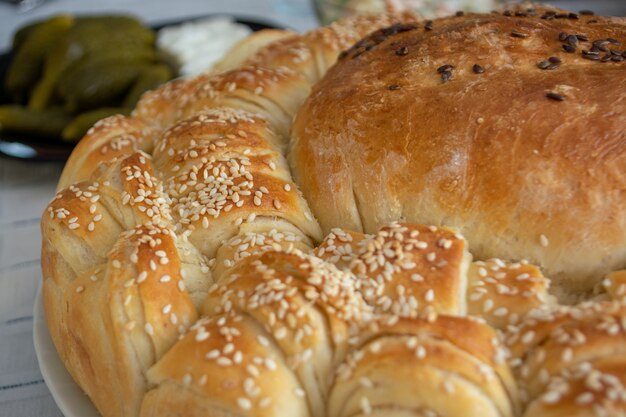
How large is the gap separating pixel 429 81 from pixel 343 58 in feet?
1.62

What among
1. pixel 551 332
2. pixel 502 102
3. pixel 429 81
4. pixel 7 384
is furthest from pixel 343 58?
pixel 7 384

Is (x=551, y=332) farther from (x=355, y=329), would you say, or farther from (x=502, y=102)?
(x=502, y=102)

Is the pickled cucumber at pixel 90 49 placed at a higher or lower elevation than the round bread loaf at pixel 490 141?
lower

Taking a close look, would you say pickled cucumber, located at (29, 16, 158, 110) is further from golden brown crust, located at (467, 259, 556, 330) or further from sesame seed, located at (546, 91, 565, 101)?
golden brown crust, located at (467, 259, 556, 330)

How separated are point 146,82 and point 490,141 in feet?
9.77

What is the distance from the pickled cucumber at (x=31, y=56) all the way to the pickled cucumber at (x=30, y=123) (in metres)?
0.57

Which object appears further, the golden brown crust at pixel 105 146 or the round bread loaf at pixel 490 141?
the golden brown crust at pixel 105 146

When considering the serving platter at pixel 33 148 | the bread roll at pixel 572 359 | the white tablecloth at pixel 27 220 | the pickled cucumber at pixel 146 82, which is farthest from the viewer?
the pickled cucumber at pixel 146 82

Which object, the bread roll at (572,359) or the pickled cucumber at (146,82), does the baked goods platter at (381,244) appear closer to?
the bread roll at (572,359)

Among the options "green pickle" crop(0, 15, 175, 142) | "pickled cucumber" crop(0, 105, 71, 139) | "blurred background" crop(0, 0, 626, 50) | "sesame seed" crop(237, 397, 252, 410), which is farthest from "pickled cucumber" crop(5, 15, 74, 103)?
"sesame seed" crop(237, 397, 252, 410)

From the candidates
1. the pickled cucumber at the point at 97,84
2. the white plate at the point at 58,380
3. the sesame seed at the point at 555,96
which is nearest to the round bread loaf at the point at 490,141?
the sesame seed at the point at 555,96

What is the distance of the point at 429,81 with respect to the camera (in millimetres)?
2139

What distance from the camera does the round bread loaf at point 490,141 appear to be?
5.93 feet

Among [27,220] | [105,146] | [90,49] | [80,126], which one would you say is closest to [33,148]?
[80,126]
